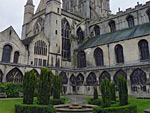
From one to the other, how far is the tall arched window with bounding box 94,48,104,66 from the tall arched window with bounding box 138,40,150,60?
8.29m

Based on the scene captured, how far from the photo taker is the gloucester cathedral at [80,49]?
2595cm

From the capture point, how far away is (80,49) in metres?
36.2

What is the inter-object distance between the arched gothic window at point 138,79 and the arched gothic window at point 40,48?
19.2 metres

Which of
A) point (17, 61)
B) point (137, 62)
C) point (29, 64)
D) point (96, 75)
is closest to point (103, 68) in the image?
point (96, 75)

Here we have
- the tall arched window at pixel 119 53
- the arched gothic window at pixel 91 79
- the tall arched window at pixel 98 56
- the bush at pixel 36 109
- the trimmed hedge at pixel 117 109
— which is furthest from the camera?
the tall arched window at pixel 98 56

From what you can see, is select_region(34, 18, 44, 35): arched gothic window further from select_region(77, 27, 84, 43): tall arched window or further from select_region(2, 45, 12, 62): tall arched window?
select_region(2, 45, 12, 62): tall arched window

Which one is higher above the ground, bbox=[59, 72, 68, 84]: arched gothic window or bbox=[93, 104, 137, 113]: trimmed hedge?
bbox=[59, 72, 68, 84]: arched gothic window

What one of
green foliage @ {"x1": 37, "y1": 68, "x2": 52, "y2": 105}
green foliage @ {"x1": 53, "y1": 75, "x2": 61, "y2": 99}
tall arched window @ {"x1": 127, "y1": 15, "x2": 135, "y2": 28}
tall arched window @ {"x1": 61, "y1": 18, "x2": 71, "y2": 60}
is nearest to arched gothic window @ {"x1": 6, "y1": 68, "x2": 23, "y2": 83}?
green foliage @ {"x1": 53, "y1": 75, "x2": 61, "y2": 99}

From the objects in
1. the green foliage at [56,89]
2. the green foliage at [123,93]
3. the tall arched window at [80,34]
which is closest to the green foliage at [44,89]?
the green foliage at [56,89]

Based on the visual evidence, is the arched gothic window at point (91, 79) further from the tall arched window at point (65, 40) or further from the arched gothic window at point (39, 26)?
the arched gothic window at point (39, 26)

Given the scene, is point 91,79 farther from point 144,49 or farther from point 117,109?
point 117,109

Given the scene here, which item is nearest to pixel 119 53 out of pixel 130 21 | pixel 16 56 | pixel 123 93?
pixel 130 21

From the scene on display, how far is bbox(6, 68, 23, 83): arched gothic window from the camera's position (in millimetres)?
25081

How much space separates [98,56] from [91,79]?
5517 millimetres
